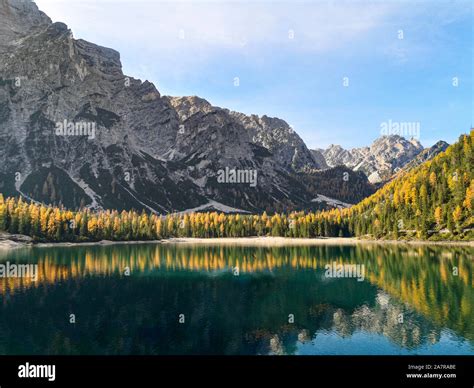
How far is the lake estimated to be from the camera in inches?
1651

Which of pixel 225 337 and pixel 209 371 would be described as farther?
pixel 225 337

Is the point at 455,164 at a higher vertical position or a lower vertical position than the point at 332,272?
higher

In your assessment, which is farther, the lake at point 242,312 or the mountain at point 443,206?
the mountain at point 443,206

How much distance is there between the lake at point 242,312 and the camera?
138ft

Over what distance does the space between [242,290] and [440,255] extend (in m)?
73.0

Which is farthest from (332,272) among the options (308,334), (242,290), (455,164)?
(455,164)

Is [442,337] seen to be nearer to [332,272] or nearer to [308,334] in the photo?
[308,334]

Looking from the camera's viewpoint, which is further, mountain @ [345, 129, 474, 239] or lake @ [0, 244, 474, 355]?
mountain @ [345, 129, 474, 239]

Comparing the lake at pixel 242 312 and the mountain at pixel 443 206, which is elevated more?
the mountain at pixel 443 206

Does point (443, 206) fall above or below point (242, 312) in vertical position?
above

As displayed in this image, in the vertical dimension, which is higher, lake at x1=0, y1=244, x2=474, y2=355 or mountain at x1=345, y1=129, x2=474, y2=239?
mountain at x1=345, y1=129, x2=474, y2=239

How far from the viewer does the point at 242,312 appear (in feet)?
185

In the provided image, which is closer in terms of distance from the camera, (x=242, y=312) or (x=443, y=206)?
(x=242, y=312)

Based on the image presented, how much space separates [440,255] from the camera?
373ft
